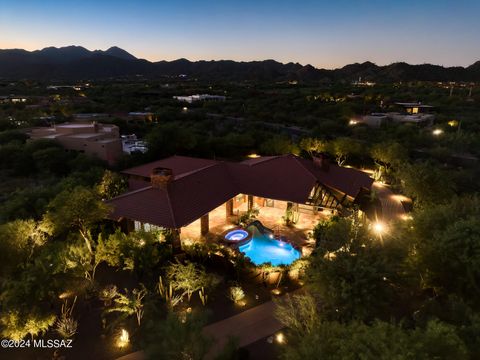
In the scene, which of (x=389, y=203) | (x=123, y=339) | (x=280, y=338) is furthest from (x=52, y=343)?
A: (x=389, y=203)

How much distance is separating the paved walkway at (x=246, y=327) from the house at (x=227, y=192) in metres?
7.01

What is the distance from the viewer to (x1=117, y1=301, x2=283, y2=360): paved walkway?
1448 cm

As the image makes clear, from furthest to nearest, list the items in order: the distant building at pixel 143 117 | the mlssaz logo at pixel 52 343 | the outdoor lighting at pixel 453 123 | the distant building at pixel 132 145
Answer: the distant building at pixel 143 117
the outdoor lighting at pixel 453 123
the distant building at pixel 132 145
the mlssaz logo at pixel 52 343

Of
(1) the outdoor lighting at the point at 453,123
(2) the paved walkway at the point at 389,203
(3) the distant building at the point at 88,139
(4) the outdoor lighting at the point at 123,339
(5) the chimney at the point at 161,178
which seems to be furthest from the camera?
(1) the outdoor lighting at the point at 453,123

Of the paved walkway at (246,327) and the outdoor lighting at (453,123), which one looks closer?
the paved walkway at (246,327)

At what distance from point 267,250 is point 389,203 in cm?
1578

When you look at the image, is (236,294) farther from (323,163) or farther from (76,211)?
(323,163)

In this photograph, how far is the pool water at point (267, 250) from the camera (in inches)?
835

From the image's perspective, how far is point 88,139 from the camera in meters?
42.4

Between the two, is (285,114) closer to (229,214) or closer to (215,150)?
(215,150)

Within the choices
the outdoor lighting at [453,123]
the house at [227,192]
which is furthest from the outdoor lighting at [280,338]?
the outdoor lighting at [453,123]

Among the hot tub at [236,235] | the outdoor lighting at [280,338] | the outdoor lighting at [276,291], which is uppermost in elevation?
the outdoor lighting at [280,338]

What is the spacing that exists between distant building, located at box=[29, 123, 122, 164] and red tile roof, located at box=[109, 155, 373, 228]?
36.1 ft

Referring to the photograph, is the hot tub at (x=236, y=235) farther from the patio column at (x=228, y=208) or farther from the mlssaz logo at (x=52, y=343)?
the mlssaz logo at (x=52, y=343)
